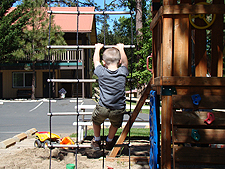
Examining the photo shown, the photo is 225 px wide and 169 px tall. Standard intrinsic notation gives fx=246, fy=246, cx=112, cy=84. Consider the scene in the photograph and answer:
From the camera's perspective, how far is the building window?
24.0 m

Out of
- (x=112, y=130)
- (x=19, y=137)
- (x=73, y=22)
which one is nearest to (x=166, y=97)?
(x=112, y=130)

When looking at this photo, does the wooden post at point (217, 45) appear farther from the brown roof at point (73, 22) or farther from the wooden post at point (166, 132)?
the brown roof at point (73, 22)

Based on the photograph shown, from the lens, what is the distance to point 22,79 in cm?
2405

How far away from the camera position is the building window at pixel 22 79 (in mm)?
24000

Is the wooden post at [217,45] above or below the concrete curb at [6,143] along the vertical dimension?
above

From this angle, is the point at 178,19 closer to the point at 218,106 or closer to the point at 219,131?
the point at 218,106

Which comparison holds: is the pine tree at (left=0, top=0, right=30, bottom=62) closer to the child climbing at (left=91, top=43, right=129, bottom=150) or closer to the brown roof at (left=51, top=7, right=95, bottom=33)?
the brown roof at (left=51, top=7, right=95, bottom=33)

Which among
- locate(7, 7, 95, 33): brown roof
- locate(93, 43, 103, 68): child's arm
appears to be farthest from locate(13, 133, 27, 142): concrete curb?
locate(7, 7, 95, 33): brown roof

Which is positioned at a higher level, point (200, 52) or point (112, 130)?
point (200, 52)

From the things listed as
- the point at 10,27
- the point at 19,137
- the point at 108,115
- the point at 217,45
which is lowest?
the point at 19,137

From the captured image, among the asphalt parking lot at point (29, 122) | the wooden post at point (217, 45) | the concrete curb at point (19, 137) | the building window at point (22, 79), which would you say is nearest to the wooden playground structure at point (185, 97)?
the wooden post at point (217, 45)

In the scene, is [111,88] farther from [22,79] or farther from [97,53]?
[22,79]

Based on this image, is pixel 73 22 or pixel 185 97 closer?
pixel 185 97

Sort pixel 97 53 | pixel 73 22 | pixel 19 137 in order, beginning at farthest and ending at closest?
pixel 73 22 < pixel 19 137 < pixel 97 53
